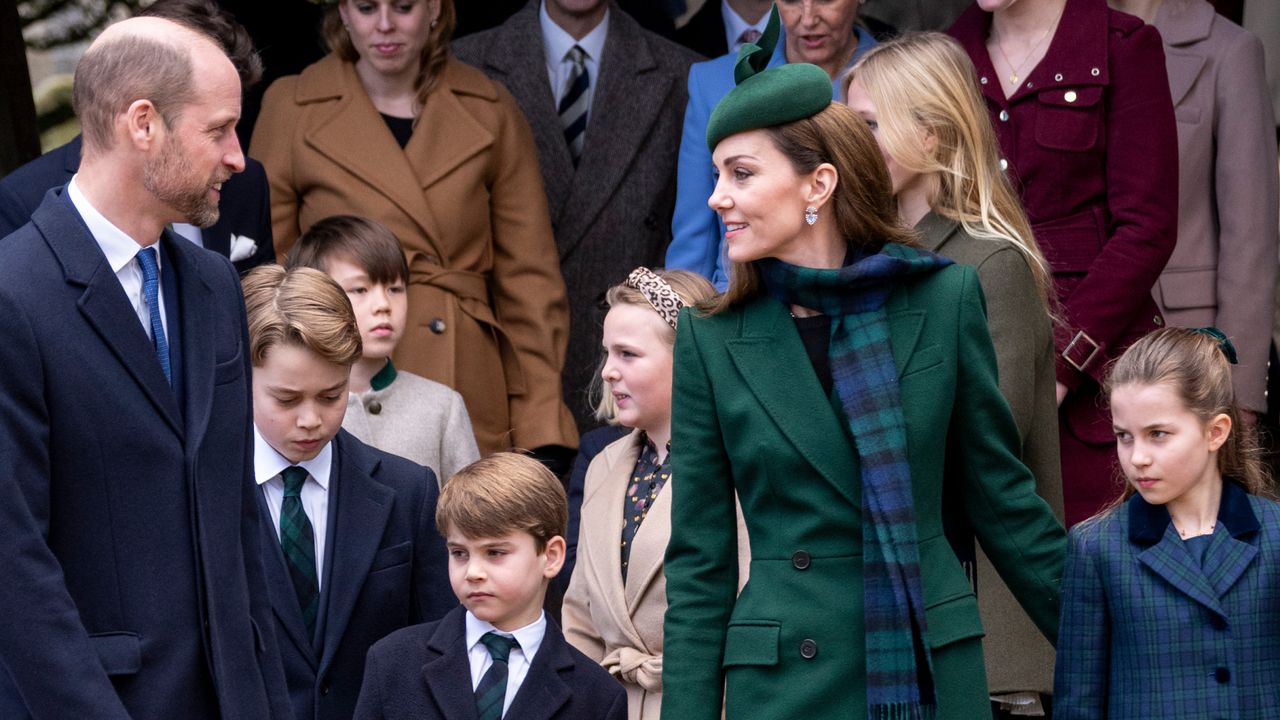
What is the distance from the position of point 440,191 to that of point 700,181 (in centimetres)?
78

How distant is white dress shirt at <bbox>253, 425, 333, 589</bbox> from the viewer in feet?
14.5

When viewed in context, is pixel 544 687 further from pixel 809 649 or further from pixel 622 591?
pixel 809 649

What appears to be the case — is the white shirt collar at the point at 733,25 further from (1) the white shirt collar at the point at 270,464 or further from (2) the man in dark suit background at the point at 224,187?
(1) the white shirt collar at the point at 270,464

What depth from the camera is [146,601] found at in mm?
3273

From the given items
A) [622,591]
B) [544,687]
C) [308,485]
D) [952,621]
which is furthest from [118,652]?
[622,591]

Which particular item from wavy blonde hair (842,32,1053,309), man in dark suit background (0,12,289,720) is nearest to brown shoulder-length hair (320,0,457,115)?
wavy blonde hair (842,32,1053,309)

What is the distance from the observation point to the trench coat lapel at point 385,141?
5758 millimetres

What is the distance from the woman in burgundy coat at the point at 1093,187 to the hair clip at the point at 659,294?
0.95 meters

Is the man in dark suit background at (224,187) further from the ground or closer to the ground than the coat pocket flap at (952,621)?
further from the ground

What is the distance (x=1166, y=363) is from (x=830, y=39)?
1.93 meters

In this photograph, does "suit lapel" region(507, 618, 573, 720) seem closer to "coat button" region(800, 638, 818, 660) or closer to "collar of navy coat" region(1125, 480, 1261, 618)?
"coat button" region(800, 638, 818, 660)

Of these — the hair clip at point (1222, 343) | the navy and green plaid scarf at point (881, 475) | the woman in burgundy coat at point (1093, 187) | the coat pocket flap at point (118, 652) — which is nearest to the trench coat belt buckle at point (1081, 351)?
the woman in burgundy coat at point (1093, 187)

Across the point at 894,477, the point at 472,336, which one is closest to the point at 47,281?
the point at 894,477

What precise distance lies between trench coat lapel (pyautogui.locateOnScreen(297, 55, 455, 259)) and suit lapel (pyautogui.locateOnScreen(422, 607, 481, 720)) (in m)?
1.90
